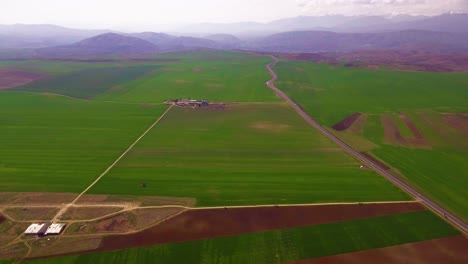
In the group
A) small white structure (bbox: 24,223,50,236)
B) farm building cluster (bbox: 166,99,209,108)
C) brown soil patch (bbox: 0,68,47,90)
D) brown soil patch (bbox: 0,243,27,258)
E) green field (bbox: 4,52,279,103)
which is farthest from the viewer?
brown soil patch (bbox: 0,68,47,90)

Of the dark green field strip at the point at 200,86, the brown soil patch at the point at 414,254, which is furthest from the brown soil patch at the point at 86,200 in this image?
the dark green field strip at the point at 200,86

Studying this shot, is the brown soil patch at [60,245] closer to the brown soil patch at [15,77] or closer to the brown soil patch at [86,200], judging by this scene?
the brown soil patch at [86,200]

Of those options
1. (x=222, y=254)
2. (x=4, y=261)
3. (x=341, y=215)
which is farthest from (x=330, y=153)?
(x=4, y=261)

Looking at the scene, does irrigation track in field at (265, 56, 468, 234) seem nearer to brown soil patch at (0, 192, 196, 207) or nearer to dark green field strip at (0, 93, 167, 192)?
brown soil patch at (0, 192, 196, 207)

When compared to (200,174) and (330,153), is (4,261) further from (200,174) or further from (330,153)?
(330,153)

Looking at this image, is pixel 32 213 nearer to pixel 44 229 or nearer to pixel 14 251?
pixel 44 229

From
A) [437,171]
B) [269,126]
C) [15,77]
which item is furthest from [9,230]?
[15,77]

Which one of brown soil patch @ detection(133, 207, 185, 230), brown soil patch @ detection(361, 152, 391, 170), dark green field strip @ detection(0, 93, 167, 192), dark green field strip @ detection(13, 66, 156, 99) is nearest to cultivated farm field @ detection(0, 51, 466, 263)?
brown soil patch @ detection(133, 207, 185, 230)
